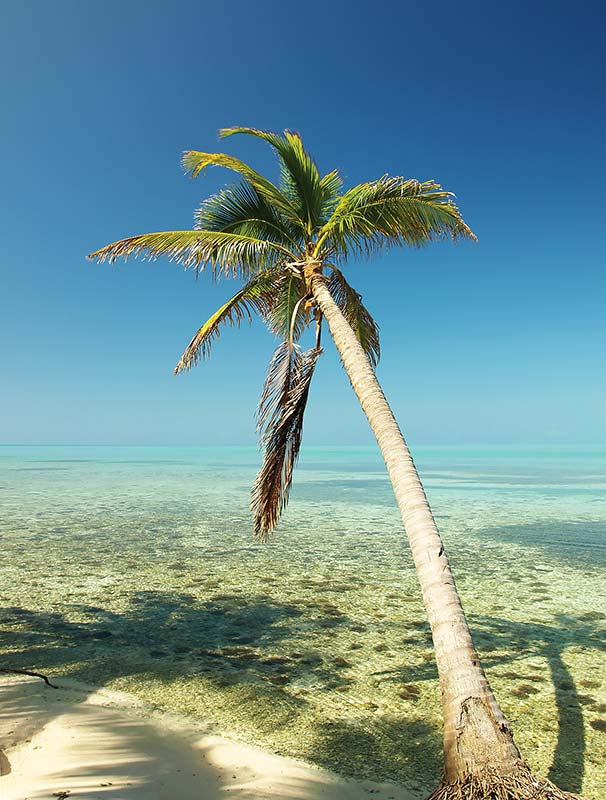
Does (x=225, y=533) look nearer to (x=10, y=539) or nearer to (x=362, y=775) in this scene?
(x=10, y=539)

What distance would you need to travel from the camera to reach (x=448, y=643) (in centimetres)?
423

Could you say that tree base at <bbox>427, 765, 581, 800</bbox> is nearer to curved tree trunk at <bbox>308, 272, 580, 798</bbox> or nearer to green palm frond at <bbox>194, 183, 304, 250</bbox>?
curved tree trunk at <bbox>308, 272, 580, 798</bbox>

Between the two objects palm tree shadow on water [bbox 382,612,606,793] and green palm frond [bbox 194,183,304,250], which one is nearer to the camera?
palm tree shadow on water [bbox 382,612,606,793]

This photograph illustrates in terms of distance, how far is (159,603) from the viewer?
1053 cm

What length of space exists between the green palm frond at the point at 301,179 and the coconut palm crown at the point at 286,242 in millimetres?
16

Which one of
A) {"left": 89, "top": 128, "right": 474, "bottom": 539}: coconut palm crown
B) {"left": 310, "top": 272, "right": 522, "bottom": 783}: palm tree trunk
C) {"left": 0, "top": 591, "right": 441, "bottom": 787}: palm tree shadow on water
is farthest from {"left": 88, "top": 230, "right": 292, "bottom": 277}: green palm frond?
{"left": 0, "top": 591, "right": 441, "bottom": 787}: palm tree shadow on water

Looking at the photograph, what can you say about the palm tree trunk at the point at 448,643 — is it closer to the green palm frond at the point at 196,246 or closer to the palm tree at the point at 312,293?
the palm tree at the point at 312,293

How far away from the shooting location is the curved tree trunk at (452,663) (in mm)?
3535

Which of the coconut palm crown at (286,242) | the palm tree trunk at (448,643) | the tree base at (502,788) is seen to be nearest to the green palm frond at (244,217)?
the coconut palm crown at (286,242)

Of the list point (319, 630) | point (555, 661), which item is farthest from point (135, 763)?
point (555, 661)

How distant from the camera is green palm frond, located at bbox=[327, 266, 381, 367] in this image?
31.3ft

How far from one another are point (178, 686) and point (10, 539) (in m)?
13.1

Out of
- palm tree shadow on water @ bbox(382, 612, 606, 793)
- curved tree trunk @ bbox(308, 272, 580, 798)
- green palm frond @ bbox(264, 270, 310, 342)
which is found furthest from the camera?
green palm frond @ bbox(264, 270, 310, 342)

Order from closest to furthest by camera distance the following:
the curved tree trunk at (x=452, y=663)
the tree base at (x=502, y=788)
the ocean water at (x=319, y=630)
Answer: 1. the tree base at (x=502, y=788)
2. the curved tree trunk at (x=452, y=663)
3. the ocean water at (x=319, y=630)
